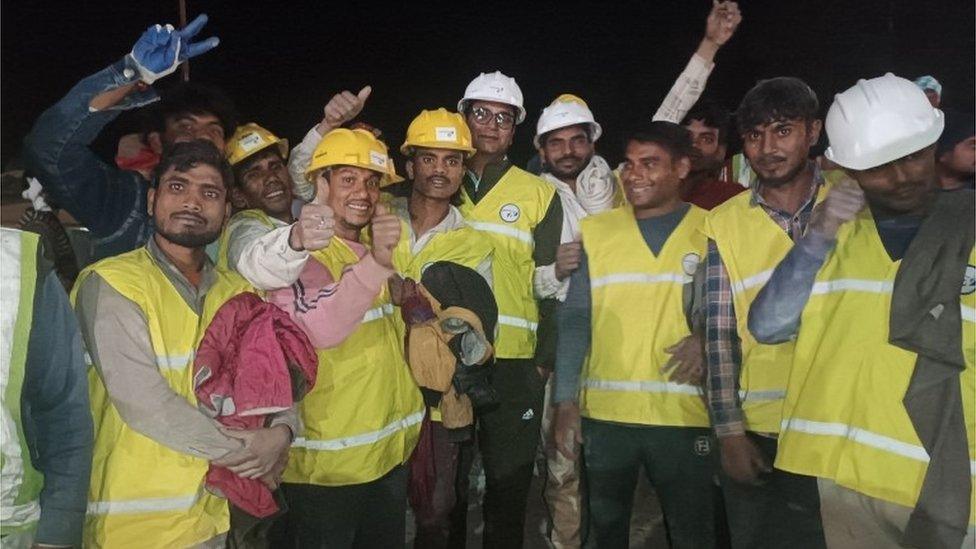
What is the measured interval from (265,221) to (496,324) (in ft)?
2.59

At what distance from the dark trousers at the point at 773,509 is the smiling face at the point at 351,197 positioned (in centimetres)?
129

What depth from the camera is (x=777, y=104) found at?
2227mm

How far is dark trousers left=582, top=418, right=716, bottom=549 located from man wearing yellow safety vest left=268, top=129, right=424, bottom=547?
639mm

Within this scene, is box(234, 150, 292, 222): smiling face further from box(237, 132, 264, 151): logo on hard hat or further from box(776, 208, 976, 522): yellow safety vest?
box(776, 208, 976, 522): yellow safety vest

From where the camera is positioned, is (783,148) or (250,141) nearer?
(783,148)

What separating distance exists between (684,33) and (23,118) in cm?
206

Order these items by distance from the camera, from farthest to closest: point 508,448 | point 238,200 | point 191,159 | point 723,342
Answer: point 508,448, point 238,200, point 723,342, point 191,159

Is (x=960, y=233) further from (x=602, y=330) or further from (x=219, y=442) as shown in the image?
(x=219, y=442)

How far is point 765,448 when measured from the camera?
7.48 feet

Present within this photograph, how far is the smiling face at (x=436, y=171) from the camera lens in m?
2.49

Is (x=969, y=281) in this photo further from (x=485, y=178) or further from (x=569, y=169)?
(x=485, y=178)

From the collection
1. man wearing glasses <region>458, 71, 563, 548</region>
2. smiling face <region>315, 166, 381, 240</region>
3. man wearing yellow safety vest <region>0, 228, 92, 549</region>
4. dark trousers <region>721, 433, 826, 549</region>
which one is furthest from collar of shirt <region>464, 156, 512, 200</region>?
man wearing yellow safety vest <region>0, 228, 92, 549</region>

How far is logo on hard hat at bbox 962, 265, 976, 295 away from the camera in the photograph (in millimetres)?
1925

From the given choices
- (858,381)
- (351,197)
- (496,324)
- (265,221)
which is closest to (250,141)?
(265,221)
